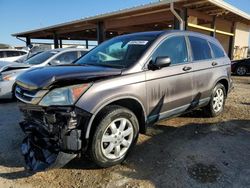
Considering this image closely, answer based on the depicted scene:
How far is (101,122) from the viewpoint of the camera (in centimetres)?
317

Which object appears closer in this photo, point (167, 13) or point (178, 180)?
point (178, 180)

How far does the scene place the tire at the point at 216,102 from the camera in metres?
5.43

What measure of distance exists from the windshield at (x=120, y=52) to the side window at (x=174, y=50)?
0.20 meters

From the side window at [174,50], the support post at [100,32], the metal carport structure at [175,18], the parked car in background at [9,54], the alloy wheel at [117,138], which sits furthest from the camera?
the support post at [100,32]

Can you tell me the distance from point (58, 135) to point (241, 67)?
14.1m

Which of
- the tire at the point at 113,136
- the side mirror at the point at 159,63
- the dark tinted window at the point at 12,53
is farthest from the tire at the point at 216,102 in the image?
the dark tinted window at the point at 12,53

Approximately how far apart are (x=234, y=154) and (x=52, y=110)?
8.78 ft

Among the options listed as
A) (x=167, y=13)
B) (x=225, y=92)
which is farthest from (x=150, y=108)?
(x=167, y=13)

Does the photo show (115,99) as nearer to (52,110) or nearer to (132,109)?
(132,109)

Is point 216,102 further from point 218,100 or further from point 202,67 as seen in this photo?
point 202,67

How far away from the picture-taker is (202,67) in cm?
486

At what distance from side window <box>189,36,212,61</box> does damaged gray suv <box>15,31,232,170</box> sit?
0.04 meters

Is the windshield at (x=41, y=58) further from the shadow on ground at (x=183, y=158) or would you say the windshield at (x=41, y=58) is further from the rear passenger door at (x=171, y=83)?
the rear passenger door at (x=171, y=83)

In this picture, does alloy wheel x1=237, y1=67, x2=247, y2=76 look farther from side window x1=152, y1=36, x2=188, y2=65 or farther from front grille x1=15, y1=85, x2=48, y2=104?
front grille x1=15, y1=85, x2=48, y2=104
